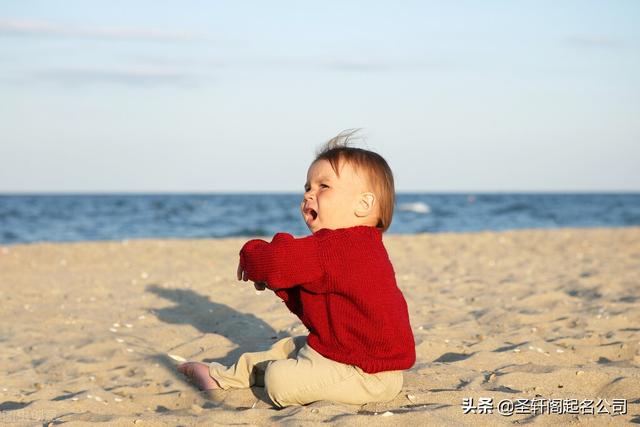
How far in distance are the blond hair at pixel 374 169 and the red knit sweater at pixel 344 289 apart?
0.35 feet

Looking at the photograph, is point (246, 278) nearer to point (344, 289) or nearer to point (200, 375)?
point (344, 289)

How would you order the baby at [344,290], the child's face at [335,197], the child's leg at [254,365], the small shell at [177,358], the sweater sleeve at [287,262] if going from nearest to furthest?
the sweater sleeve at [287,262] → the baby at [344,290] → the child's face at [335,197] → the child's leg at [254,365] → the small shell at [177,358]

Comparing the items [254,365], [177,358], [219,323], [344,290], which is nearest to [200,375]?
[254,365]

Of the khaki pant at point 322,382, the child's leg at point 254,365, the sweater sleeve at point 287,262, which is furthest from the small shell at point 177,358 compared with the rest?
the sweater sleeve at point 287,262

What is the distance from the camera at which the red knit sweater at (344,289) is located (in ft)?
9.33

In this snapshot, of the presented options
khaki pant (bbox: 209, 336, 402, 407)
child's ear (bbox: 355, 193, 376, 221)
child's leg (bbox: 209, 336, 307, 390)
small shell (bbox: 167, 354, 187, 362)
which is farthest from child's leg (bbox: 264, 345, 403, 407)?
small shell (bbox: 167, 354, 187, 362)

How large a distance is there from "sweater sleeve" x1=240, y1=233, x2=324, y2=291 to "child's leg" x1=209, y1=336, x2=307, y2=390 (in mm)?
611

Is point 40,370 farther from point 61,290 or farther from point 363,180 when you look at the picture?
point 61,290

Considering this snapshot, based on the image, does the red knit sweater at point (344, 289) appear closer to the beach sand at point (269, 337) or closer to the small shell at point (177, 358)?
the beach sand at point (269, 337)

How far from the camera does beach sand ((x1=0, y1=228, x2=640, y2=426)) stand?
3086 millimetres

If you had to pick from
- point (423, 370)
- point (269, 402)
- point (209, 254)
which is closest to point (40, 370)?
point (269, 402)

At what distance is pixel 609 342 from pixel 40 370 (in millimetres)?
3292

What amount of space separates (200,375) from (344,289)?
104 centimetres

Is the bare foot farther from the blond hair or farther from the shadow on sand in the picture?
the blond hair
